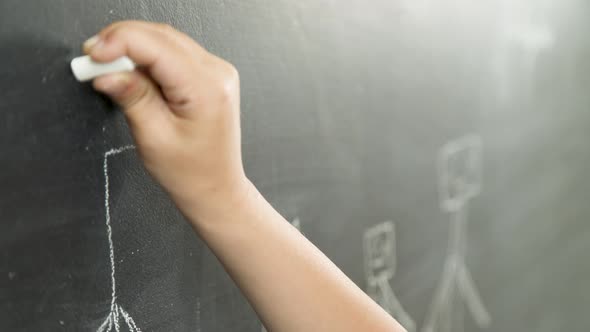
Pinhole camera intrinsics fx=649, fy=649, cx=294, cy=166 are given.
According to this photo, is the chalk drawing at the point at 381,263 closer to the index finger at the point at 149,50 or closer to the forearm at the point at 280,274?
the forearm at the point at 280,274

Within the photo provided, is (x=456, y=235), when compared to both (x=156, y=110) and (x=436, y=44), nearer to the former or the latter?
(x=436, y=44)

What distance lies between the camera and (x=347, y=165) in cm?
71

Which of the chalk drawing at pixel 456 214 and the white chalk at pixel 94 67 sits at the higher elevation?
the white chalk at pixel 94 67

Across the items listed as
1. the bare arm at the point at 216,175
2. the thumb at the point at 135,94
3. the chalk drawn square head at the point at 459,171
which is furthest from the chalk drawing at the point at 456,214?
the thumb at the point at 135,94

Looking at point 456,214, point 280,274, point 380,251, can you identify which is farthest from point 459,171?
point 280,274

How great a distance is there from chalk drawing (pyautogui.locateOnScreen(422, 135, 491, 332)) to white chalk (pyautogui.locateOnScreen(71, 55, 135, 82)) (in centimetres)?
58

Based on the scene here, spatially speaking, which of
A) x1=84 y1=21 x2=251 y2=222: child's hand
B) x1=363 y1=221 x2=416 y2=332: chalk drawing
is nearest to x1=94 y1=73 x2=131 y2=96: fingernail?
x1=84 y1=21 x2=251 y2=222: child's hand

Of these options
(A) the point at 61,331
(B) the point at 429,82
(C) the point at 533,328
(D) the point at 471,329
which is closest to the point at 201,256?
(A) the point at 61,331

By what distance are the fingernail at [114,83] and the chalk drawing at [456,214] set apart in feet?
1.89

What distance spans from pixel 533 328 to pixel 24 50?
1007mm

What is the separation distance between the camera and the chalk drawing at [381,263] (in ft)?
2.53

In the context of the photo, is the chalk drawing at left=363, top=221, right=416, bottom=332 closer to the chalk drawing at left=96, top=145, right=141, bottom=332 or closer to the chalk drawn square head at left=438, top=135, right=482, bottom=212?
the chalk drawn square head at left=438, top=135, right=482, bottom=212

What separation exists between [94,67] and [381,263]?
0.49 meters

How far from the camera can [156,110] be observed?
40 cm
